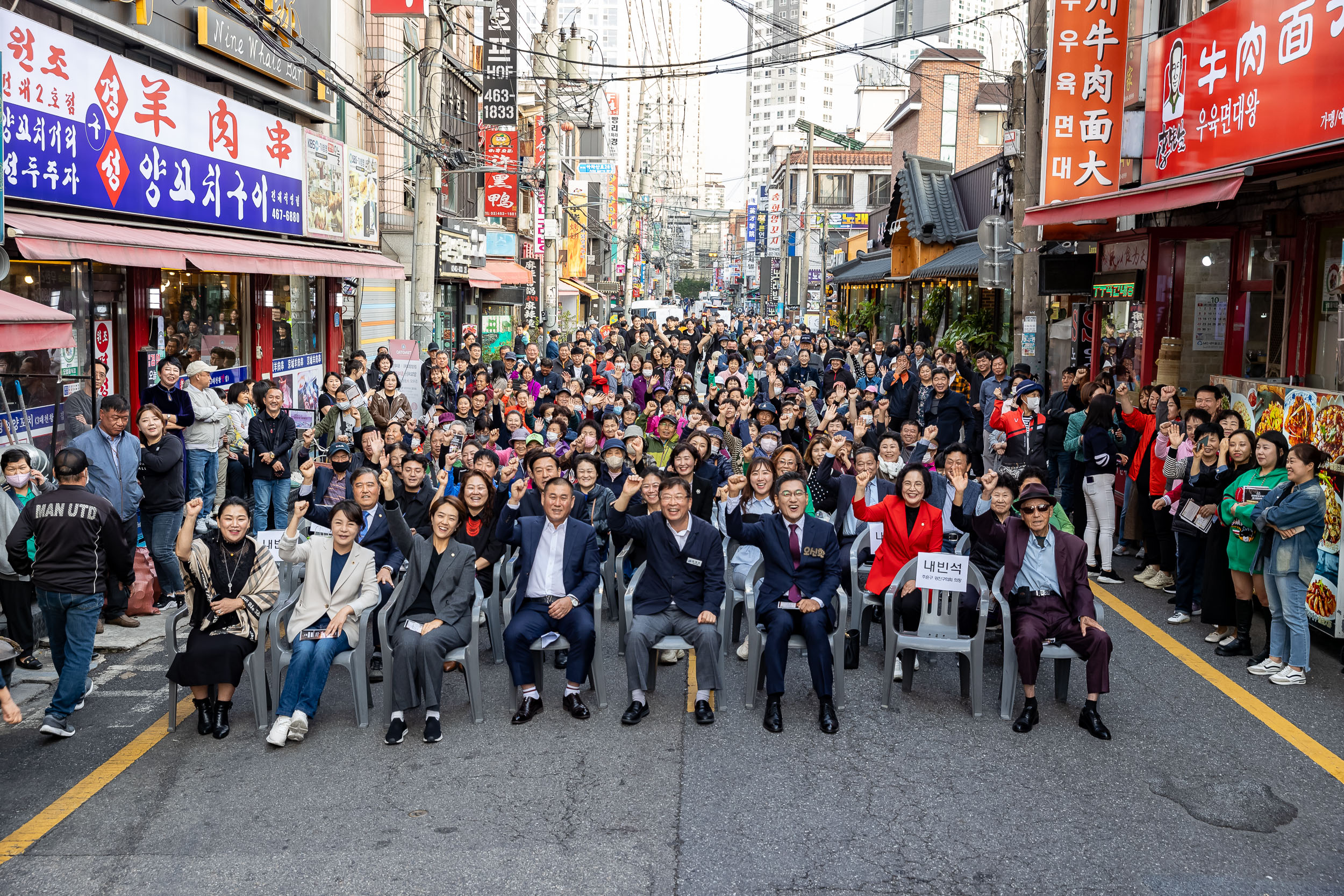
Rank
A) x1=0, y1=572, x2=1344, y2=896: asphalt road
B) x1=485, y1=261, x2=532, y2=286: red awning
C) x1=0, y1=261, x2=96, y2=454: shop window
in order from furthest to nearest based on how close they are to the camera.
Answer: x1=485, y1=261, x2=532, y2=286: red awning, x1=0, y1=261, x2=96, y2=454: shop window, x1=0, y1=572, x2=1344, y2=896: asphalt road

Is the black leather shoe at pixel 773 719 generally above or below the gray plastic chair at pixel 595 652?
below

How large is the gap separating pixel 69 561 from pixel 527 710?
285cm

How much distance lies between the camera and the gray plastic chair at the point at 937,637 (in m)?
6.86

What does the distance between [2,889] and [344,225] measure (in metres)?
16.2

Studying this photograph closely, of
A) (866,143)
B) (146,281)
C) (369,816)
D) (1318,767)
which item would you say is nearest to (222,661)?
(369,816)

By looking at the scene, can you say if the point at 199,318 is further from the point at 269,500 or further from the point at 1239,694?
the point at 1239,694

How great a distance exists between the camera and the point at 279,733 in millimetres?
6363

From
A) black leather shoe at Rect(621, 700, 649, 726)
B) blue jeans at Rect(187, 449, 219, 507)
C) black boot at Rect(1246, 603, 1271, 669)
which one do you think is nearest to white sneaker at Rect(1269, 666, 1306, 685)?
black boot at Rect(1246, 603, 1271, 669)

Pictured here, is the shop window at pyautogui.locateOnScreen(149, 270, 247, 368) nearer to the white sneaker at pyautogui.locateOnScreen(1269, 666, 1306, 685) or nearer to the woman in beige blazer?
the woman in beige blazer

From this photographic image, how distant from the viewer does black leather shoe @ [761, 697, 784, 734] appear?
662 cm

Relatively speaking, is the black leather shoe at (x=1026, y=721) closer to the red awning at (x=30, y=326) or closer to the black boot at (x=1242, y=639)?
the black boot at (x=1242, y=639)

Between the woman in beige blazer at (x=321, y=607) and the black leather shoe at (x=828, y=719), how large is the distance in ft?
9.23

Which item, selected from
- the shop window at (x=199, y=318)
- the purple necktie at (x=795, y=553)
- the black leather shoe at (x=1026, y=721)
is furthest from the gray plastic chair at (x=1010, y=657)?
the shop window at (x=199, y=318)

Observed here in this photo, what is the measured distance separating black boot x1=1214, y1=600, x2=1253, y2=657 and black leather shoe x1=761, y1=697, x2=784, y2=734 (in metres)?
3.49
